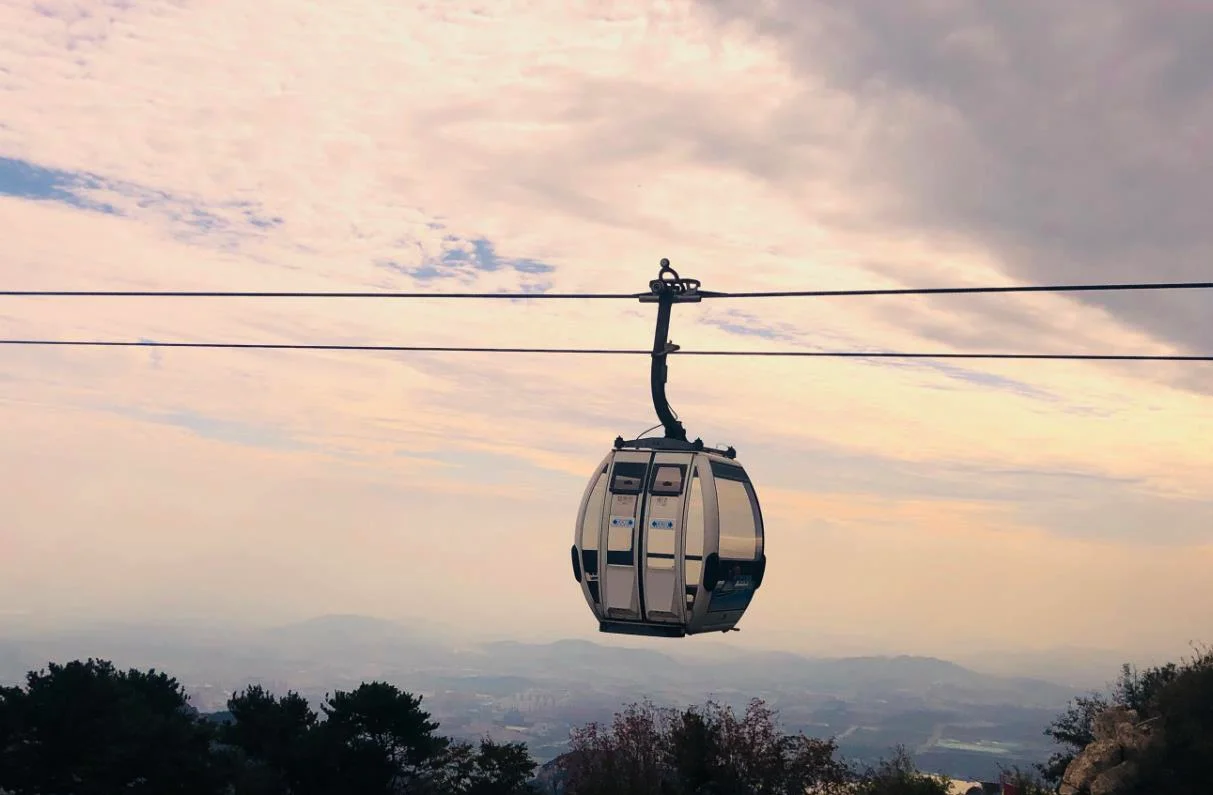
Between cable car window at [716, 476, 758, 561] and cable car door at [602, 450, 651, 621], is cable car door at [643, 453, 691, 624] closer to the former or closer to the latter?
cable car door at [602, 450, 651, 621]

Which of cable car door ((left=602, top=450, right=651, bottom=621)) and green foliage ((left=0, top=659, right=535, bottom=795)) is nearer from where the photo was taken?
cable car door ((left=602, top=450, right=651, bottom=621))

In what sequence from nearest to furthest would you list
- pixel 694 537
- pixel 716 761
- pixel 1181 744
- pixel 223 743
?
pixel 694 537 < pixel 1181 744 < pixel 223 743 < pixel 716 761

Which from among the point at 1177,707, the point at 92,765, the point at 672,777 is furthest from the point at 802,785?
the point at 92,765

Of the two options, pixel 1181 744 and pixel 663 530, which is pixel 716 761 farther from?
pixel 663 530

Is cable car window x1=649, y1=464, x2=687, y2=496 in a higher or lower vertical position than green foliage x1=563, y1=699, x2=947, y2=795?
higher

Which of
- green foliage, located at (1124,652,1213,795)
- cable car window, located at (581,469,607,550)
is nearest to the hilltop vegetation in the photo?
green foliage, located at (1124,652,1213,795)

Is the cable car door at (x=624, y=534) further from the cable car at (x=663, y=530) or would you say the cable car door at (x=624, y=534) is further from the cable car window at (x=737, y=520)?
the cable car window at (x=737, y=520)

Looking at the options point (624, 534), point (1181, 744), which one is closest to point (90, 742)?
point (624, 534)

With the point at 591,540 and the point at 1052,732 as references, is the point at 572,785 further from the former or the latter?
the point at 591,540
